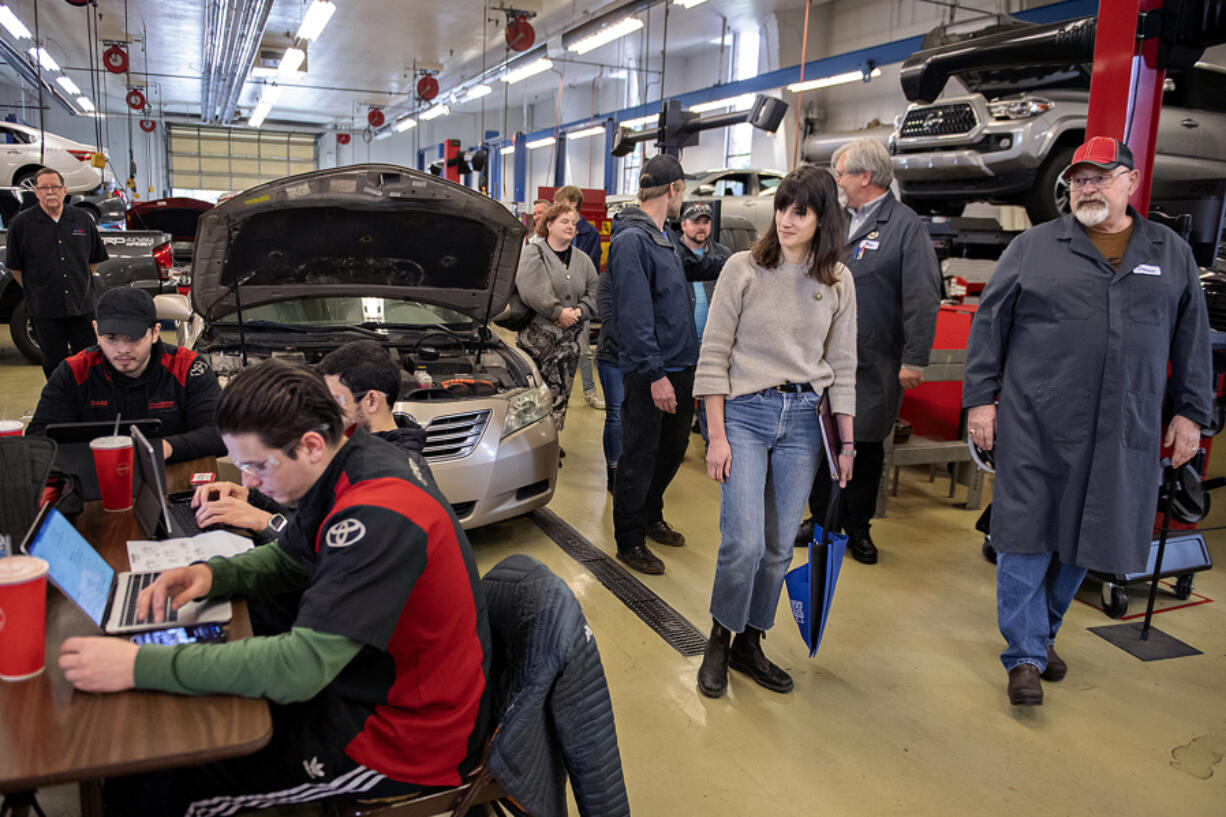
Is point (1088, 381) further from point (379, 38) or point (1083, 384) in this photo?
point (379, 38)

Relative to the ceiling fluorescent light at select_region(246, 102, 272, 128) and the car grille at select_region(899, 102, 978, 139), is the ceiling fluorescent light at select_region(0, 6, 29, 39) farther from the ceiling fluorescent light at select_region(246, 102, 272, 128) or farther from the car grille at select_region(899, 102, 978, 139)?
the car grille at select_region(899, 102, 978, 139)

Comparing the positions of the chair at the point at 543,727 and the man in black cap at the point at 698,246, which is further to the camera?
the man in black cap at the point at 698,246

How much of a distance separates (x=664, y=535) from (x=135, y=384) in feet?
7.64

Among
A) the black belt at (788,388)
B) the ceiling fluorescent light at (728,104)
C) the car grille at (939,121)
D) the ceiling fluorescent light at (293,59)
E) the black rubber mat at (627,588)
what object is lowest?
the black rubber mat at (627,588)

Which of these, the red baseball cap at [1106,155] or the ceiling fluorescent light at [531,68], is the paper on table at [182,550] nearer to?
the red baseball cap at [1106,155]

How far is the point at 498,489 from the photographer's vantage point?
373 cm

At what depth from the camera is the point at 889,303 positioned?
3646mm

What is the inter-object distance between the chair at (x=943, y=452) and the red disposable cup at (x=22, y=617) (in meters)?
3.91

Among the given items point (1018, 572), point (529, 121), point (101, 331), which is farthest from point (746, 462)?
point (529, 121)

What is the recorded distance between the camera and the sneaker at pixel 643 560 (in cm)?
375

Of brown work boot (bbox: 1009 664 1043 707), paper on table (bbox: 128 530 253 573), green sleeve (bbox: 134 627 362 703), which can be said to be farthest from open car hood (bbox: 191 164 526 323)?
brown work boot (bbox: 1009 664 1043 707)

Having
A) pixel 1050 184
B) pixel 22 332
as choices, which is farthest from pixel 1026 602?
pixel 22 332

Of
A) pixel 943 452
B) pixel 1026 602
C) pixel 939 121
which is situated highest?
pixel 939 121

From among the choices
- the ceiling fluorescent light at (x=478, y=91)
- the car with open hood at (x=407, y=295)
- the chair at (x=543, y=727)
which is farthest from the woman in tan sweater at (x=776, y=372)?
the ceiling fluorescent light at (x=478, y=91)
